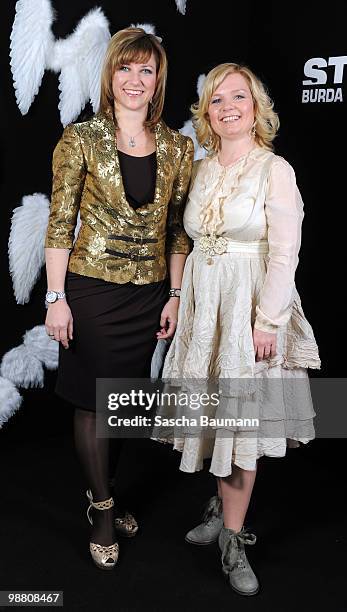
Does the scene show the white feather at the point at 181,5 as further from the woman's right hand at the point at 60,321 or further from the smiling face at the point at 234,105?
the woman's right hand at the point at 60,321

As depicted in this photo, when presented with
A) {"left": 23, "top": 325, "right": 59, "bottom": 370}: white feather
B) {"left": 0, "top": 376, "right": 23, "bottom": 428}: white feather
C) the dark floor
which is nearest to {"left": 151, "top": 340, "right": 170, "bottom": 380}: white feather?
the dark floor

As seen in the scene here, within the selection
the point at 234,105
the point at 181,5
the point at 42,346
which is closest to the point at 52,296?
the point at 234,105

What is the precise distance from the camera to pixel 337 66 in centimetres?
286

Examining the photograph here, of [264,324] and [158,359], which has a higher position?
[264,324]

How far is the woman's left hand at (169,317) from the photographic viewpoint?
7.72 ft

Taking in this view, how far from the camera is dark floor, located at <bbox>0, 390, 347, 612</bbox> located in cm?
218

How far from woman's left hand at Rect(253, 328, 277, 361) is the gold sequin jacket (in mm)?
412

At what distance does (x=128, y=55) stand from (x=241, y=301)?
2.69 feet

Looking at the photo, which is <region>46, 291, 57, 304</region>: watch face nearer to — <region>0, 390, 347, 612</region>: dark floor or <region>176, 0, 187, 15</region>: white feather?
<region>0, 390, 347, 612</region>: dark floor

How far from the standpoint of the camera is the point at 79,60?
9.95 ft

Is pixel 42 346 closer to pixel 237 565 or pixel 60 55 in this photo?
pixel 60 55

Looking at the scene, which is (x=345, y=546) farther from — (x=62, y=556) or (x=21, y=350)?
(x=21, y=350)

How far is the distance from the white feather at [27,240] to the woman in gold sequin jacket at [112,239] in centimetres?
84

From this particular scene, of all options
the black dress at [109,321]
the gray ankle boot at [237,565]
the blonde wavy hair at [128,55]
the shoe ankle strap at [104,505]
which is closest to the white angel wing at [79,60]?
the blonde wavy hair at [128,55]
